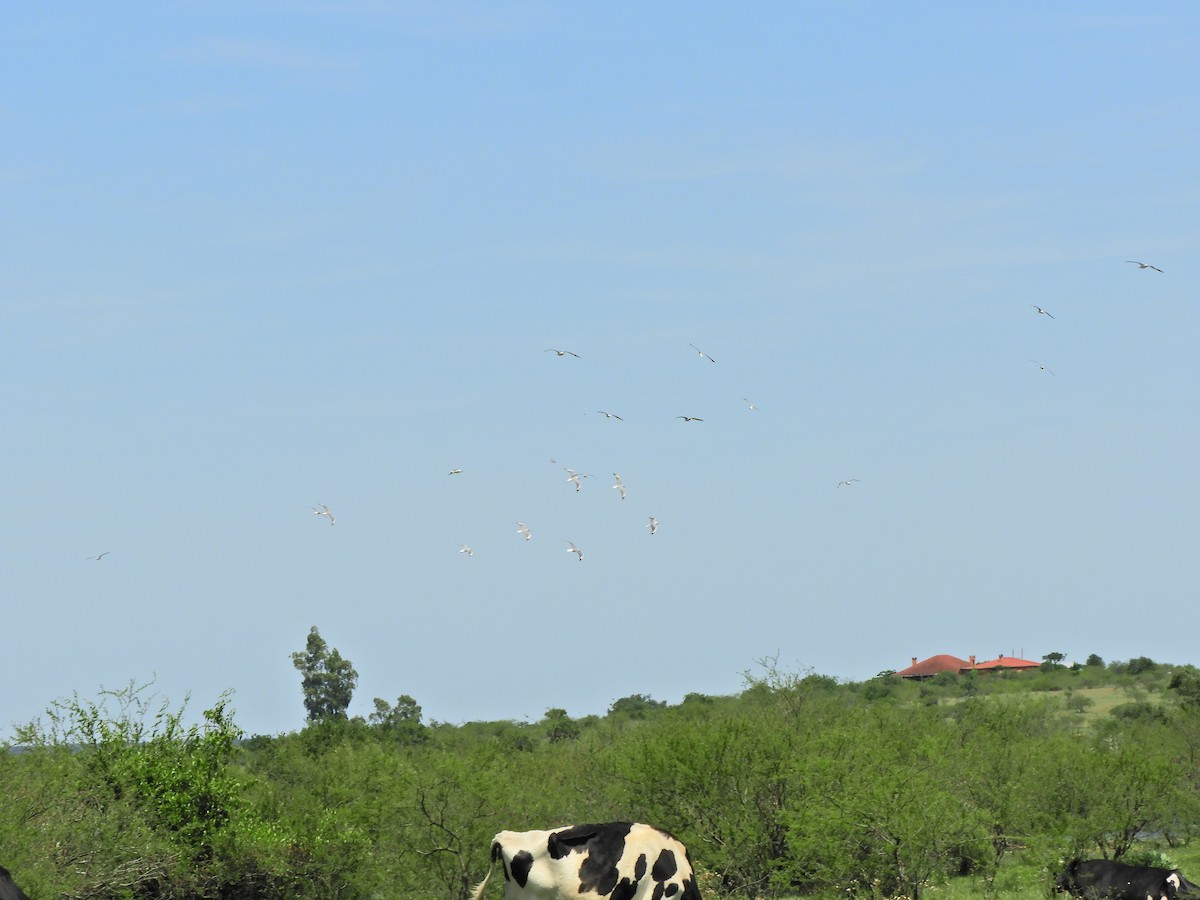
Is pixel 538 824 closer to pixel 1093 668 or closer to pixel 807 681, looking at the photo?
pixel 807 681

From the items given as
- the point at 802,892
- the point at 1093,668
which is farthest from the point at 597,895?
the point at 1093,668

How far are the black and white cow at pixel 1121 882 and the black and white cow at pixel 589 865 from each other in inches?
721

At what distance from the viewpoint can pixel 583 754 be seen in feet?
188

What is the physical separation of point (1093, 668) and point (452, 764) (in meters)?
139

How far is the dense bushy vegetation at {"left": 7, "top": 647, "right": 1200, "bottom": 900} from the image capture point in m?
30.7

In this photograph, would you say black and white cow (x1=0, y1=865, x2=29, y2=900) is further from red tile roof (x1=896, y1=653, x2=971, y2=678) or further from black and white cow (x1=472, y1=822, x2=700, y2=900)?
red tile roof (x1=896, y1=653, x2=971, y2=678)

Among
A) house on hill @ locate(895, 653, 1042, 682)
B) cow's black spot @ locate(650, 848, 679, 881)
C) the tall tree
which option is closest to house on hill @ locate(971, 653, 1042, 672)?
house on hill @ locate(895, 653, 1042, 682)

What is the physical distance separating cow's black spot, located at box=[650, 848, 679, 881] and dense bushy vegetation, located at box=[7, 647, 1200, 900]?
7833 mm

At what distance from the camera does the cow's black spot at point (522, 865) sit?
78.5ft

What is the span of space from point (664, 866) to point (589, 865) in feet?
4.05

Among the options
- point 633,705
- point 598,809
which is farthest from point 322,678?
point 598,809

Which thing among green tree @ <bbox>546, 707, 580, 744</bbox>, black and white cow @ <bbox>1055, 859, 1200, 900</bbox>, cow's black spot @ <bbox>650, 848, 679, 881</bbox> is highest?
green tree @ <bbox>546, 707, 580, 744</bbox>

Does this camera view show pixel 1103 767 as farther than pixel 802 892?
Yes

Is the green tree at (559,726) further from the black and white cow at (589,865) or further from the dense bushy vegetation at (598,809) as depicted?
the black and white cow at (589,865)
